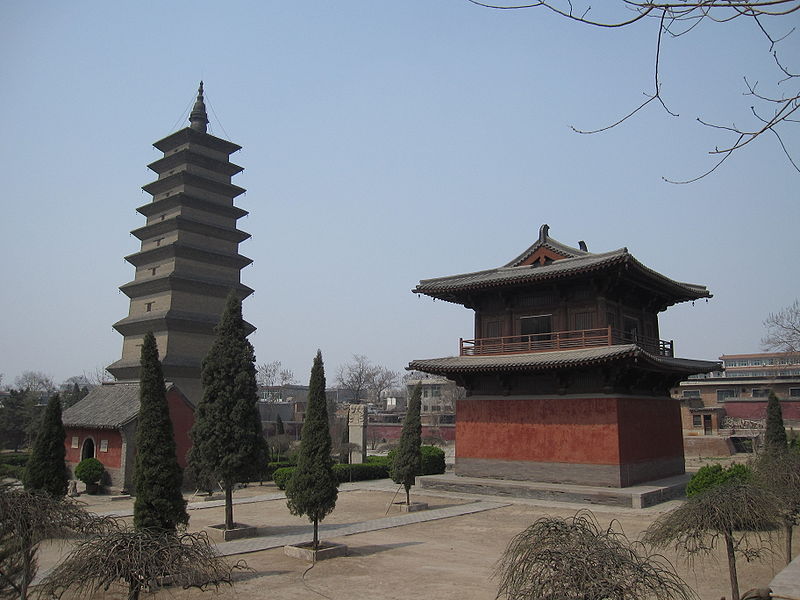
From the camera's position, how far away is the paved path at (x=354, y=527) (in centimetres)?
1406

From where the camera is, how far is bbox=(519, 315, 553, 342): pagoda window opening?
77.9 ft

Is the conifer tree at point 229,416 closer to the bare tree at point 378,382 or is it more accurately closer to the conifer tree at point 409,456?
the conifer tree at point 409,456

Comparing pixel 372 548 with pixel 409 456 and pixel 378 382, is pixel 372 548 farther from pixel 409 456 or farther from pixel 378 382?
pixel 378 382

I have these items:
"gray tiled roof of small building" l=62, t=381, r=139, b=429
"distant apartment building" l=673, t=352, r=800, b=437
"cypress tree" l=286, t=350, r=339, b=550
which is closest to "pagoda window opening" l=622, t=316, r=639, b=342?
"cypress tree" l=286, t=350, r=339, b=550

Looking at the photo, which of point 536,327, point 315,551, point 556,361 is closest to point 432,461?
point 536,327

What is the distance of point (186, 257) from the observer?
3741 cm

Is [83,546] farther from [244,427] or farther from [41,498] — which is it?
[244,427]

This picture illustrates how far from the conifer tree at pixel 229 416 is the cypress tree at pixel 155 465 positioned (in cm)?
380

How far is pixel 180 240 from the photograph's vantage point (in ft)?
123

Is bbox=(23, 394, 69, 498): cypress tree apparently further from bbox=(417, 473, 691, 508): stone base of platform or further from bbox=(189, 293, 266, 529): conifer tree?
bbox=(417, 473, 691, 508): stone base of platform

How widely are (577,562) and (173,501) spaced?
9018 mm

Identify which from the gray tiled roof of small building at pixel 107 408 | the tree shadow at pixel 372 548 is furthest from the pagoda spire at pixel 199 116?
the tree shadow at pixel 372 548

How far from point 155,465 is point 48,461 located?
858cm

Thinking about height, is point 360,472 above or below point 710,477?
below
